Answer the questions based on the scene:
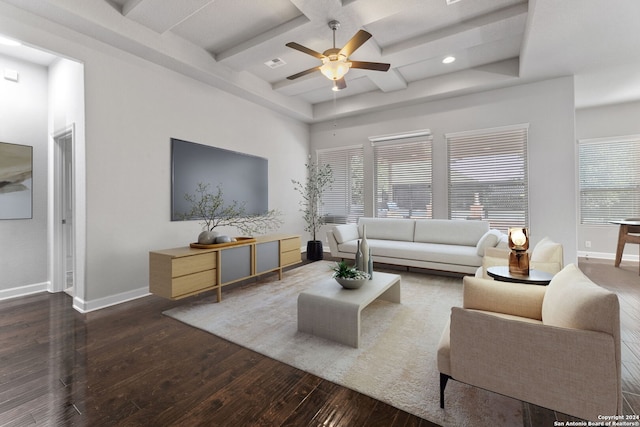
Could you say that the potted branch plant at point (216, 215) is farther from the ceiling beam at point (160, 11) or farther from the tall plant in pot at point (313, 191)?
the ceiling beam at point (160, 11)

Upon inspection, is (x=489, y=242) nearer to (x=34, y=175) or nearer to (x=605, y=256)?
(x=605, y=256)

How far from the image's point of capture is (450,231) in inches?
188

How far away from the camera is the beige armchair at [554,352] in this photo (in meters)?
1.16

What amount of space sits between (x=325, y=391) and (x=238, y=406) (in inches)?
20.4

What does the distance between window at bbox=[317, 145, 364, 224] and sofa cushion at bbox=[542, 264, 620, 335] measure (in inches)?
187

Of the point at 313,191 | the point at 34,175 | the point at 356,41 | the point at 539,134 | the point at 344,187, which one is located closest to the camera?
the point at 356,41

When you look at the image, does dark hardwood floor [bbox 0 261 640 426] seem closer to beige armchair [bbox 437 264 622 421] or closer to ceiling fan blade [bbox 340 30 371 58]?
beige armchair [bbox 437 264 622 421]

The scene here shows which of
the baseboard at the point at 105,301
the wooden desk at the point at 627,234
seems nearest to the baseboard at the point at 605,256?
the wooden desk at the point at 627,234

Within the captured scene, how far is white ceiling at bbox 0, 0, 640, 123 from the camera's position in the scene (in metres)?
2.94

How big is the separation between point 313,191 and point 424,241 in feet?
9.26

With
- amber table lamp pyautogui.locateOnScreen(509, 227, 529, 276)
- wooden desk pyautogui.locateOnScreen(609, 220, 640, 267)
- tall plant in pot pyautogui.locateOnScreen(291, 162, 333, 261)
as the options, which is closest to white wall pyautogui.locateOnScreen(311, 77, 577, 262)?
wooden desk pyautogui.locateOnScreen(609, 220, 640, 267)

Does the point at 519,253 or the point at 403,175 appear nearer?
the point at 519,253

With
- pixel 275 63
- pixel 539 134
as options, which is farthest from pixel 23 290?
pixel 539 134

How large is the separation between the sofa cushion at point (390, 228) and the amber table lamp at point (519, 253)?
286 cm
